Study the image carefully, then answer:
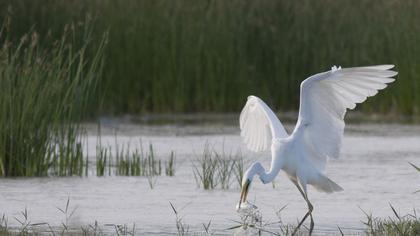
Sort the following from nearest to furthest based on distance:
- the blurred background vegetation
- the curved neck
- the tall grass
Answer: the curved neck
the tall grass
the blurred background vegetation

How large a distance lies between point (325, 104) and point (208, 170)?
1.54 m

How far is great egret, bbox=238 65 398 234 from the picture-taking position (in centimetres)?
782

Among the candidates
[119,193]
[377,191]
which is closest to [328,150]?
[377,191]

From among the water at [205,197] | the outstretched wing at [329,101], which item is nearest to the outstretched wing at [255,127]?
the water at [205,197]

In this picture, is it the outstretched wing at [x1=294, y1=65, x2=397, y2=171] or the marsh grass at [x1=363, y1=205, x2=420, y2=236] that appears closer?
the marsh grass at [x1=363, y1=205, x2=420, y2=236]

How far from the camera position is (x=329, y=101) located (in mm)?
8086

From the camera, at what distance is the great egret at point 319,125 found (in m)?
7.82

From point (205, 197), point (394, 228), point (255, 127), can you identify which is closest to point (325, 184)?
point (255, 127)

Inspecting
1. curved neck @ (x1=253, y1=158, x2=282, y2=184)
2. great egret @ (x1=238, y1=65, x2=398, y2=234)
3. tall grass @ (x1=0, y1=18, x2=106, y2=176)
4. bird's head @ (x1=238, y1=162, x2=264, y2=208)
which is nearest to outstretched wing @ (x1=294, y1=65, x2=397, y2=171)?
great egret @ (x1=238, y1=65, x2=398, y2=234)

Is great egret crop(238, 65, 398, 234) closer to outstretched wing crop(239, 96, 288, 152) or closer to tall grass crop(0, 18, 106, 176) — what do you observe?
outstretched wing crop(239, 96, 288, 152)

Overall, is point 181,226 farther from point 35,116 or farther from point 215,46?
point 215,46

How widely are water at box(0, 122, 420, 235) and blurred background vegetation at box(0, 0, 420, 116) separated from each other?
353 cm

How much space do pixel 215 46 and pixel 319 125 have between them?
7.52m

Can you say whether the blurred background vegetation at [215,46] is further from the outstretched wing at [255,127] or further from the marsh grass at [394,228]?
the marsh grass at [394,228]
